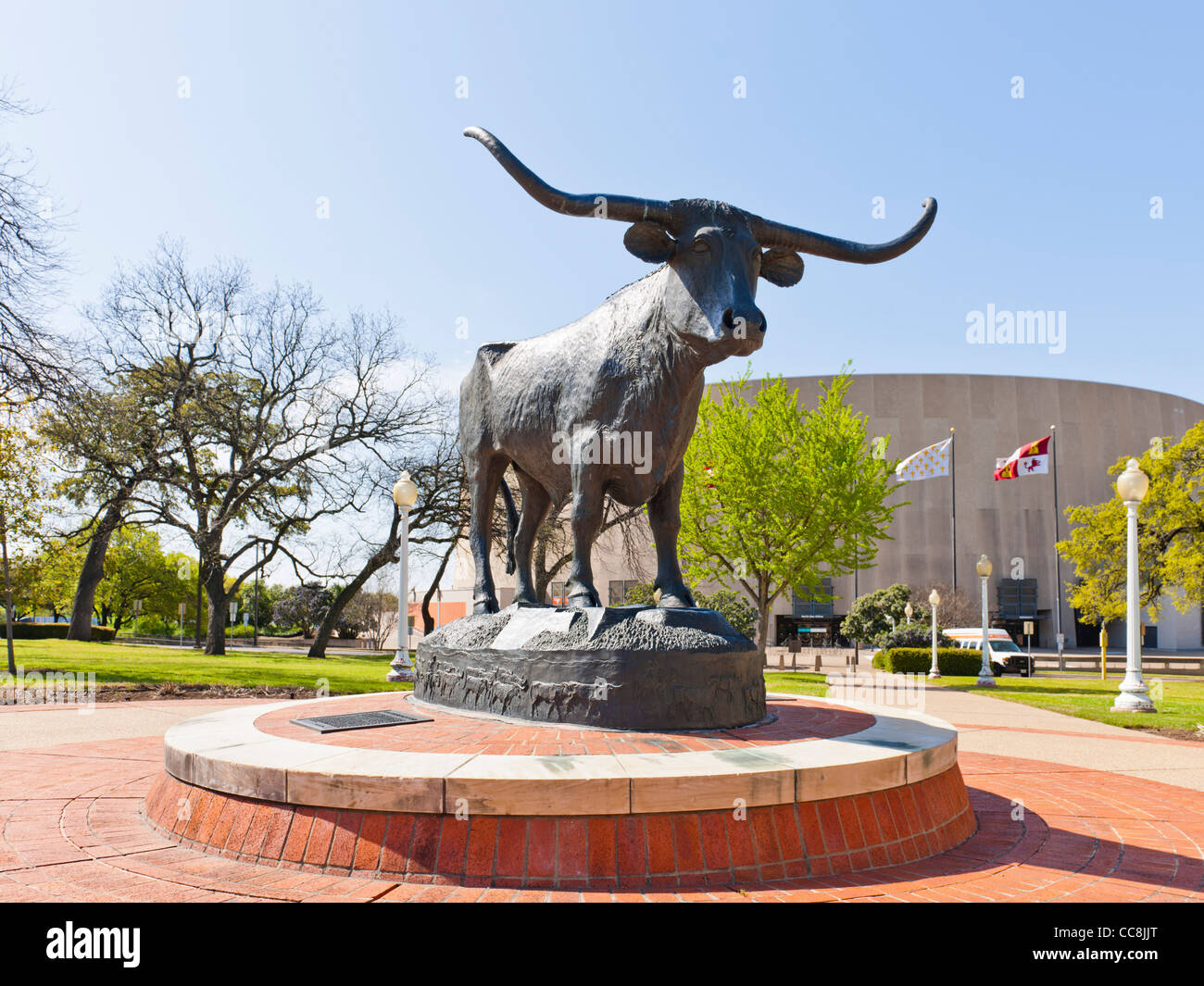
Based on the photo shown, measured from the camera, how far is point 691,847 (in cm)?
362

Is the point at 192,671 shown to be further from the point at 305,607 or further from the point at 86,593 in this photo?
the point at 305,607

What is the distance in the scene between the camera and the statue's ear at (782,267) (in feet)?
17.8

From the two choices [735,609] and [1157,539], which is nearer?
[1157,539]

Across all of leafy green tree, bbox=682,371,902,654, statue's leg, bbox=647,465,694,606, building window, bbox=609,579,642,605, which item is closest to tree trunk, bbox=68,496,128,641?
leafy green tree, bbox=682,371,902,654

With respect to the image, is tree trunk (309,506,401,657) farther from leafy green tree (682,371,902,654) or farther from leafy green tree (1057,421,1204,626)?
leafy green tree (1057,421,1204,626)

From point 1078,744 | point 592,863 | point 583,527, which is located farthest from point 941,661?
point 592,863

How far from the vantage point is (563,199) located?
15.8 feet

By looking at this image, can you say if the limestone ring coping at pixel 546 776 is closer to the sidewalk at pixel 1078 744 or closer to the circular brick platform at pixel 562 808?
the circular brick platform at pixel 562 808

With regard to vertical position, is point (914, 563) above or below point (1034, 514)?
below

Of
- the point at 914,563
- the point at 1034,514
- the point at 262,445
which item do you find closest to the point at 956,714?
the point at 262,445

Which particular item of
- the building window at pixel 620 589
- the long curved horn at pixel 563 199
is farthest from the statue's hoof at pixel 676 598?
the building window at pixel 620 589

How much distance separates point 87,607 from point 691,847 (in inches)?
1357

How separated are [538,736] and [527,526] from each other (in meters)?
2.58
